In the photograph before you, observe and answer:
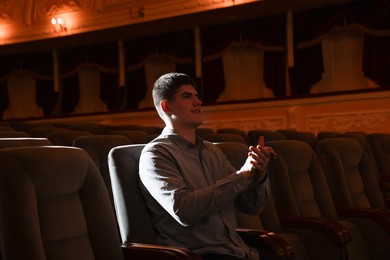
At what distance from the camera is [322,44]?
18.0 feet

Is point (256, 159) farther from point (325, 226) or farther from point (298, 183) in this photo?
point (298, 183)

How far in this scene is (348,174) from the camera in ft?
7.40

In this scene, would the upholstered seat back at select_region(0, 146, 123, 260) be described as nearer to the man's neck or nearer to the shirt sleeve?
the shirt sleeve

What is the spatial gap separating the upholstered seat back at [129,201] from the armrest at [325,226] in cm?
56

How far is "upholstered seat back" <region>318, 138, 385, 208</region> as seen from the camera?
2.11 meters

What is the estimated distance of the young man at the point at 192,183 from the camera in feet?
3.91

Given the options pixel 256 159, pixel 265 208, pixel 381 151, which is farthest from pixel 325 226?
pixel 381 151

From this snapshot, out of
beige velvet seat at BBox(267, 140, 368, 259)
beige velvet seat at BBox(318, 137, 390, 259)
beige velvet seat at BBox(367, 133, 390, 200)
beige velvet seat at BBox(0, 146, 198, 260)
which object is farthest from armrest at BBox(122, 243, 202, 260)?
beige velvet seat at BBox(367, 133, 390, 200)

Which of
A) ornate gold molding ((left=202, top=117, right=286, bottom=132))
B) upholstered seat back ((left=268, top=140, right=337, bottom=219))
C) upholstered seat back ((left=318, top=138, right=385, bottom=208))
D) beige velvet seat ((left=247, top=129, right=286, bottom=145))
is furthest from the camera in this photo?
ornate gold molding ((left=202, top=117, right=286, bottom=132))

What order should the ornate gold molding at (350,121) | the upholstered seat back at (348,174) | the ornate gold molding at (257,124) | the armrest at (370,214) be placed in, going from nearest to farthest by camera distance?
1. the armrest at (370,214)
2. the upholstered seat back at (348,174)
3. the ornate gold molding at (350,121)
4. the ornate gold molding at (257,124)

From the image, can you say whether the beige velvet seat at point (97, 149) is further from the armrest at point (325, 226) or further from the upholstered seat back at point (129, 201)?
the armrest at point (325, 226)

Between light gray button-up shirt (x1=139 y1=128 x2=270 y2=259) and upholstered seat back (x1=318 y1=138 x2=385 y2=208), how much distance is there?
2.74 ft

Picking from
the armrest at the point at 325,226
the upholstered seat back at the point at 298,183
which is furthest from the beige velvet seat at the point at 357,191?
the armrest at the point at 325,226

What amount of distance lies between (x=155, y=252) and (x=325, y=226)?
632mm
